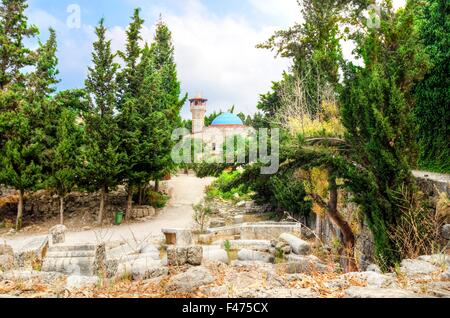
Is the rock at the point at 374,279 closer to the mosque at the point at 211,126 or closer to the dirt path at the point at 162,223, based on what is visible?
the dirt path at the point at 162,223

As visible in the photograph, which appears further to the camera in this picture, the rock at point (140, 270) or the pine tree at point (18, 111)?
the pine tree at point (18, 111)

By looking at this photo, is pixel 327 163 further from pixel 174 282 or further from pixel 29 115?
pixel 29 115

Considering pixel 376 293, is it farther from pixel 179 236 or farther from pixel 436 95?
pixel 179 236

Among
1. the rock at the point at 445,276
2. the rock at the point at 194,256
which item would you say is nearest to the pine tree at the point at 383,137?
the rock at the point at 445,276

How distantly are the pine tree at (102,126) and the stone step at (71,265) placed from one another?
824 centimetres

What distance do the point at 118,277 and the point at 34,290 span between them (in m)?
2.63

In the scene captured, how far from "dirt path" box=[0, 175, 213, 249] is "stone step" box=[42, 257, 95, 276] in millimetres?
927

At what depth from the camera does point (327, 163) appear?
8.19m

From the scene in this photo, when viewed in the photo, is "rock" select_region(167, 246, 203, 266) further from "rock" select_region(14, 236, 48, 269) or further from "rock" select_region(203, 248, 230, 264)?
"rock" select_region(14, 236, 48, 269)

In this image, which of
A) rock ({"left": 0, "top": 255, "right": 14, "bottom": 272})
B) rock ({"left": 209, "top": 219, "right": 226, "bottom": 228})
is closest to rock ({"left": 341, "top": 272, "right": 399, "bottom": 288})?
rock ({"left": 0, "top": 255, "right": 14, "bottom": 272})

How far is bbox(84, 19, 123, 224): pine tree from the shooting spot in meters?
16.3

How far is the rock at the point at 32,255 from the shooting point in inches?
294
